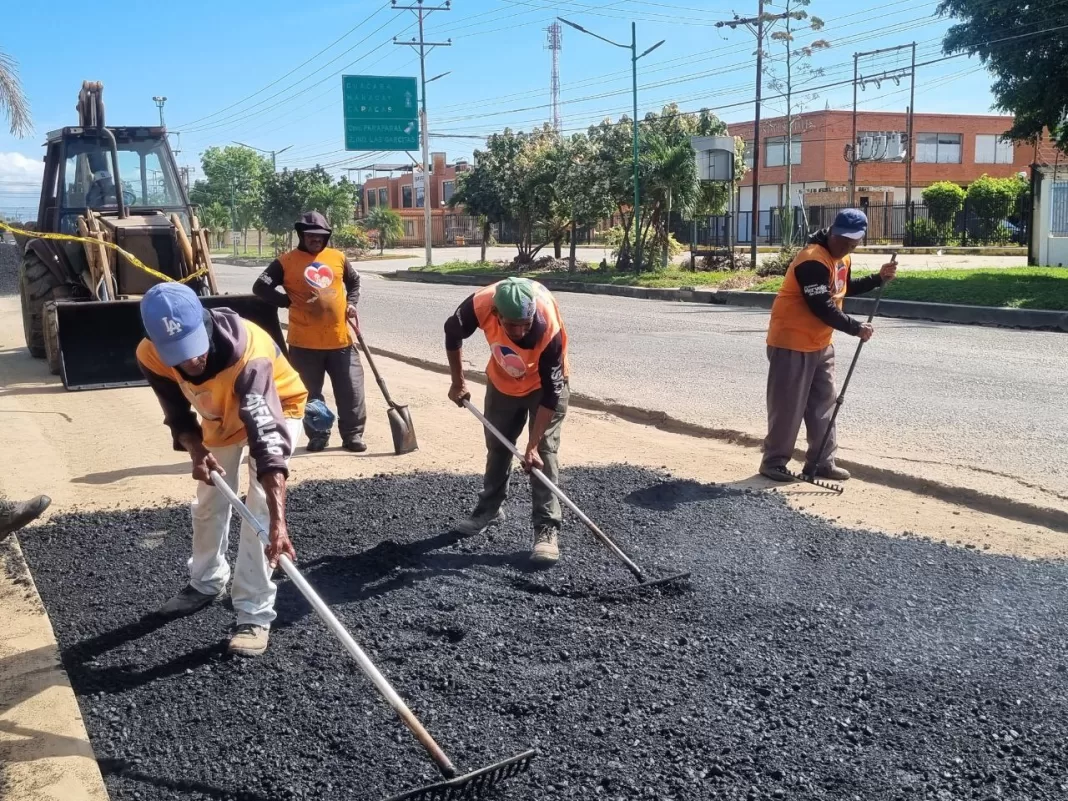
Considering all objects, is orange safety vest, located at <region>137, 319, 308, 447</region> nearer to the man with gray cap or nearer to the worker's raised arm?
the worker's raised arm

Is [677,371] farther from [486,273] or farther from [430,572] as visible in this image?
[486,273]

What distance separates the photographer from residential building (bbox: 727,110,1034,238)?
167 feet

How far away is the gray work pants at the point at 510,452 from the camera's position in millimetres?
5137

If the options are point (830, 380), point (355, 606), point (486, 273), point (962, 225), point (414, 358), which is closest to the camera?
point (355, 606)

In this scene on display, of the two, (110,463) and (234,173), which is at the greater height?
(234,173)

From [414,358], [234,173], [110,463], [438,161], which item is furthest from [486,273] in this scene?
[438,161]

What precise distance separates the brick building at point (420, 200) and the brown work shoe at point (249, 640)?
48.4 m

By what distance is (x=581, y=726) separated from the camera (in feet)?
11.3

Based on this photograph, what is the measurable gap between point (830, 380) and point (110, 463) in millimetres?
4921

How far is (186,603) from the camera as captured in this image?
444cm

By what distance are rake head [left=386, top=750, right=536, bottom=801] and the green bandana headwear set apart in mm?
1975

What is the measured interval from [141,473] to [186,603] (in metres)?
2.71

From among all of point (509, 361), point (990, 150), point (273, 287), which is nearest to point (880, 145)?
point (990, 150)

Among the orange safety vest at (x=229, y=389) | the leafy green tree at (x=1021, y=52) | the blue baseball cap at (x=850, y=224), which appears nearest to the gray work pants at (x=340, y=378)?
the orange safety vest at (x=229, y=389)
